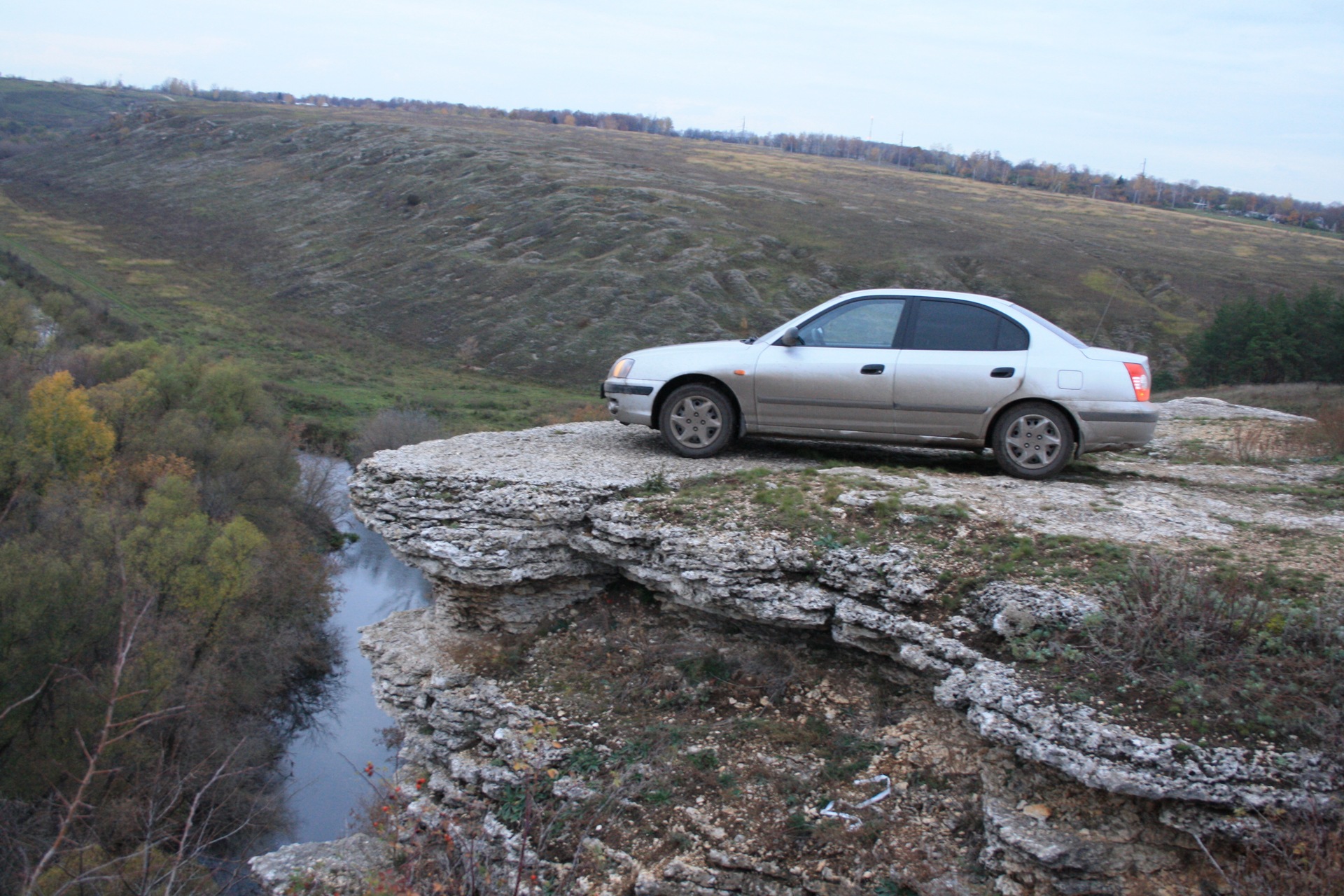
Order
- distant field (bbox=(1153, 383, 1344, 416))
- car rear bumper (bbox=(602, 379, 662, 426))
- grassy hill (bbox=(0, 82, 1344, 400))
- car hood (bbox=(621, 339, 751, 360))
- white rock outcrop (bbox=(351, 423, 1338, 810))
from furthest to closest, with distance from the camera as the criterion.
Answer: grassy hill (bbox=(0, 82, 1344, 400)) → distant field (bbox=(1153, 383, 1344, 416)) → car rear bumper (bbox=(602, 379, 662, 426)) → car hood (bbox=(621, 339, 751, 360)) → white rock outcrop (bbox=(351, 423, 1338, 810))

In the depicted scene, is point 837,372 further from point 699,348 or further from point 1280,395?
point 1280,395

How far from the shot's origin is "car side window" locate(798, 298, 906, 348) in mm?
8016

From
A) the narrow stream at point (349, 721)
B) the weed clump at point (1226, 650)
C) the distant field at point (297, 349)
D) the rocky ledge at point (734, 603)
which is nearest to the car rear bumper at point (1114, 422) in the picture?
the rocky ledge at point (734, 603)

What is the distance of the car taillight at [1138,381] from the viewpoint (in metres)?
7.63

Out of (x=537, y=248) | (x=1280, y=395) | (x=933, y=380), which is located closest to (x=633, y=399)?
(x=933, y=380)

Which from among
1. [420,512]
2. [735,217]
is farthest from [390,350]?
[420,512]

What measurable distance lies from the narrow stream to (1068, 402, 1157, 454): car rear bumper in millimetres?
8906

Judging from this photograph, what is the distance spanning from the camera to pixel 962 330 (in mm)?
7930

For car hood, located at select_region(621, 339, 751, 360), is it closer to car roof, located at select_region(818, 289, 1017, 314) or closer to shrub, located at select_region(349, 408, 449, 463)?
car roof, located at select_region(818, 289, 1017, 314)

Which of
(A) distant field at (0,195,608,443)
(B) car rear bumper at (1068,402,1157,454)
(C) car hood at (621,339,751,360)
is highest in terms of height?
(C) car hood at (621,339,751,360)

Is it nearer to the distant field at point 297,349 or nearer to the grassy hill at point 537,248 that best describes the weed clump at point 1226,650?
the distant field at point 297,349

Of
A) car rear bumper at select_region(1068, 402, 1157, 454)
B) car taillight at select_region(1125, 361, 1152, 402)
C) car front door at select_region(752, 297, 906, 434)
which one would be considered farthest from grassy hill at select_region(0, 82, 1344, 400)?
car taillight at select_region(1125, 361, 1152, 402)

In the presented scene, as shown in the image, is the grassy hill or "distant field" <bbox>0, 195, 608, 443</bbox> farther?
the grassy hill

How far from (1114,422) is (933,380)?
1.63 metres
